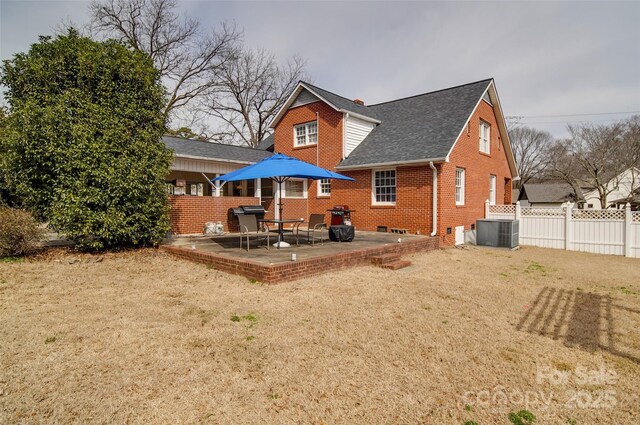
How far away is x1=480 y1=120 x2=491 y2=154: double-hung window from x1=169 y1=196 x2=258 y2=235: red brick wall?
12.2 m

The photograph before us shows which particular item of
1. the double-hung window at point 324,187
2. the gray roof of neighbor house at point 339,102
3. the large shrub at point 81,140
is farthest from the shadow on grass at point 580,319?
the gray roof of neighbor house at point 339,102

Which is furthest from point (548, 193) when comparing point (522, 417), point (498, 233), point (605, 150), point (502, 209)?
point (522, 417)

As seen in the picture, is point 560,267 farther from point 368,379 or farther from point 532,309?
point 368,379

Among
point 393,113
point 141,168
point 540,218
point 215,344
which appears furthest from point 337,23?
point 215,344

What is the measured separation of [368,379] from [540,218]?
13476mm

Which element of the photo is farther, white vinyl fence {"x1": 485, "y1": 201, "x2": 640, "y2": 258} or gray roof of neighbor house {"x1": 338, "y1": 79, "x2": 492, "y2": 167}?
gray roof of neighbor house {"x1": 338, "y1": 79, "x2": 492, "y2": 167}

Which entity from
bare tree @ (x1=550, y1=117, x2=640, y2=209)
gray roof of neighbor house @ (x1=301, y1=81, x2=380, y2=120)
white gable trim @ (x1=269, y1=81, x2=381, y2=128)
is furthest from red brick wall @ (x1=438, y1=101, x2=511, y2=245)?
bare tree @ (x1=550, y1=117, x2=640, y2=209)

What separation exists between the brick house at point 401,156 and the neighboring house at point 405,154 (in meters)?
0.04

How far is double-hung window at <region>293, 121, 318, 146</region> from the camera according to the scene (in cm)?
1661

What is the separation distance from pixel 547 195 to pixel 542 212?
31.9 m

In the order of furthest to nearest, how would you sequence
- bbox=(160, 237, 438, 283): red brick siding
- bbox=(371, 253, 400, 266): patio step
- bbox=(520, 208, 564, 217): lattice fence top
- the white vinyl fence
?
bbox=(520, 208, 564, 217): lattice fence top → the white vinyl fence → bbox=(371, 253, 400, 266): patio step → bbox=(160, 237, 438, 283): red brick siding

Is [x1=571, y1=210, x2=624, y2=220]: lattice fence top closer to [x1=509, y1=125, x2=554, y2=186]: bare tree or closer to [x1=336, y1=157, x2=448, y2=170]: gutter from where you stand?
[x1=336, y1=157, x2=448, y2=170]: gutter

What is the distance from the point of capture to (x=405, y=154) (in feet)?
42.7

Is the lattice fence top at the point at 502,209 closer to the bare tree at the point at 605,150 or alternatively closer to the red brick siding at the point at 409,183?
the red brick siding at the point at 409,183
